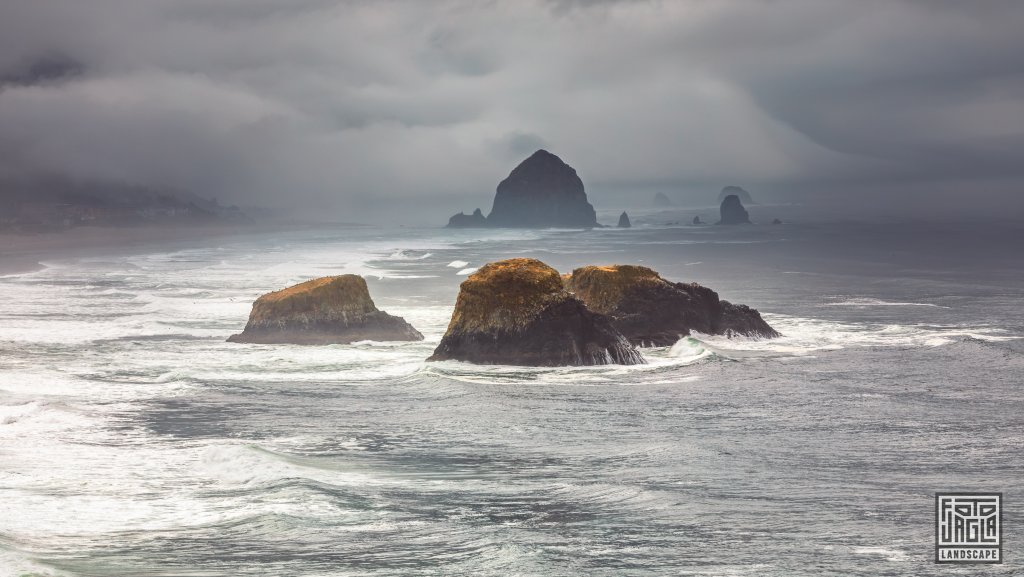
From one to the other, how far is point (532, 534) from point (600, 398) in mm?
10131

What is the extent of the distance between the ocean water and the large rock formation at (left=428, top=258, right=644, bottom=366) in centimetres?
103

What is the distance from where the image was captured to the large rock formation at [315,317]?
104ft

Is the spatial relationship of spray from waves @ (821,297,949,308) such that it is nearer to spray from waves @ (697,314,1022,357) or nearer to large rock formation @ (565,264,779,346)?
spray from waves @ (697,314,1022,357)

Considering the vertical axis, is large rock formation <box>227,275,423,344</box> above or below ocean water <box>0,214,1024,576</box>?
above

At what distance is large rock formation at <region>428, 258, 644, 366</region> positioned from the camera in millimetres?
26906

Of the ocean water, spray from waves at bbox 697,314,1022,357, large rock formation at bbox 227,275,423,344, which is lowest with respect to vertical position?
the ocean water

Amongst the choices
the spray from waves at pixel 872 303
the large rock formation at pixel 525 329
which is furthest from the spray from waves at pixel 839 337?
the spray from waves at pixel 872 303

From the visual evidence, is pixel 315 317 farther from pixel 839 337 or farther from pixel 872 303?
pixel 872 303

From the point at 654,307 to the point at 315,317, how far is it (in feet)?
37.4

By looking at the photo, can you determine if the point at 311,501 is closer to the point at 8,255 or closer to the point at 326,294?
the point at 326,294

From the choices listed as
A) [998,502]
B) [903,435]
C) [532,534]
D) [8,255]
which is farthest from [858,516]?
[8,255]

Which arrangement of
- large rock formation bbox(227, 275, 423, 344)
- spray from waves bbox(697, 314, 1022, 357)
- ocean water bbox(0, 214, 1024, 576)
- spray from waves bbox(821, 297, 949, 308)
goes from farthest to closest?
spray from waves bbox(821, 297, 949, 308), large rock formation bbox(227, 275, 423, 344), spray from waves bbox(697, 314, 1022, 357), ocean water bbox(0, 214, 1024, 576)

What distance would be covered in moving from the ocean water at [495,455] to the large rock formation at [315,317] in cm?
113

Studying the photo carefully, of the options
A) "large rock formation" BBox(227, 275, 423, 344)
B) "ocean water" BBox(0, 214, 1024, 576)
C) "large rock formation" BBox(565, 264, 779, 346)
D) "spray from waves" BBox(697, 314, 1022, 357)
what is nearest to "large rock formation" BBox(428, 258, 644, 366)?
"ocean water" BBox(0, 214, 1024, 576)
